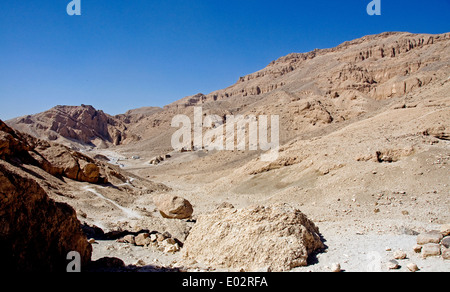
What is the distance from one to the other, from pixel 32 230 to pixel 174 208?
8190mm

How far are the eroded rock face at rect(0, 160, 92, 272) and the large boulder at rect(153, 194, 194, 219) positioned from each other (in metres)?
6.95

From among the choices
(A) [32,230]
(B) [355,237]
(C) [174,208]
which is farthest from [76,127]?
(B) [355,237]

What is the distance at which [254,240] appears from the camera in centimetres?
573

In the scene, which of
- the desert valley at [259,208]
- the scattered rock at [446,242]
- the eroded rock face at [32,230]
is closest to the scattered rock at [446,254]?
the desert valley at [259,208]

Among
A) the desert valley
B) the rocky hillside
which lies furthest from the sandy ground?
the rocky hillside

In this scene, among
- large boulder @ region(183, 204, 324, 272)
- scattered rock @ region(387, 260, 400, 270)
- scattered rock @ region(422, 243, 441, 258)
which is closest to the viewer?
scattered rock @ region(387, 260, 400, 270)

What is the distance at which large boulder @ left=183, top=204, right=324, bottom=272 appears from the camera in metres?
5.31

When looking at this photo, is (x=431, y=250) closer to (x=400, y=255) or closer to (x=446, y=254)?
(x=446, y=254)

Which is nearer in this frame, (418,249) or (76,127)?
(418,249)

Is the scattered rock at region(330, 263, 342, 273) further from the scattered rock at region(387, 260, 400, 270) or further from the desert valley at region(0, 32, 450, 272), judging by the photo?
the scattered rock at region(387, 260, 400, 270)

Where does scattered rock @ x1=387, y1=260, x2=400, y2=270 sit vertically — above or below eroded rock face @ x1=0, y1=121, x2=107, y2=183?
below

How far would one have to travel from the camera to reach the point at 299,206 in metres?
13.1

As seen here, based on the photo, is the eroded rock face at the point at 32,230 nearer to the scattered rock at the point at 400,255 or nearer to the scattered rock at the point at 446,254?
the scattered rock at the point at 400,255
